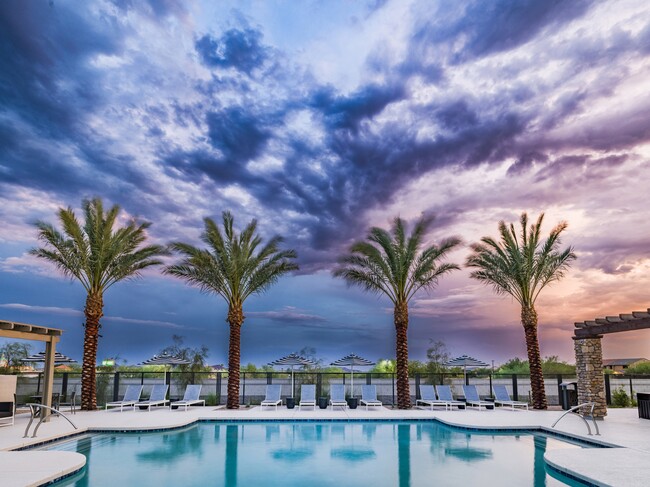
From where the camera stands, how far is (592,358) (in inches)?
614

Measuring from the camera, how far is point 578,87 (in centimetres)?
1558

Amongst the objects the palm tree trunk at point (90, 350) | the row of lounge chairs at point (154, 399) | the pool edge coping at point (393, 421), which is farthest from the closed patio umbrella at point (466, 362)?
the palm tree trunk at point (90, 350)

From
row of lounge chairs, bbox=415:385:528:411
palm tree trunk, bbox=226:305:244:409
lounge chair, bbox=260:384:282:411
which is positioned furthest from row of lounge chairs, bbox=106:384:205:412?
row of lounge chairs, bbox=415:385:528:411

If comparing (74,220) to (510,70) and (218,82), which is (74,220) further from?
(510,70)

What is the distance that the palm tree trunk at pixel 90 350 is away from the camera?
18203 millimetres

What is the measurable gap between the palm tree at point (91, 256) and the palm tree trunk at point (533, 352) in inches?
587

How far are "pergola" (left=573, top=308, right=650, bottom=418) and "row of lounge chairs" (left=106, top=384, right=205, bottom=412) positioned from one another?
1292cm

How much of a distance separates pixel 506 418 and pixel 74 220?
1562 centimetres

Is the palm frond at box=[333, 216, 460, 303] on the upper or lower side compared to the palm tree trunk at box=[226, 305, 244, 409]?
upper

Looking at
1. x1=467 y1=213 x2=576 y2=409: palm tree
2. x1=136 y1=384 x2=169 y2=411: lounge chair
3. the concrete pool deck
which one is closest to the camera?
the concrete pool deck

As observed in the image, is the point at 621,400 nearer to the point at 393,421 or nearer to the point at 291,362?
the point at 393,421

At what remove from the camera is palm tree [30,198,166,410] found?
17875 mm

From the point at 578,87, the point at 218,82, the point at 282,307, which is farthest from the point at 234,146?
→ the point at 282,307

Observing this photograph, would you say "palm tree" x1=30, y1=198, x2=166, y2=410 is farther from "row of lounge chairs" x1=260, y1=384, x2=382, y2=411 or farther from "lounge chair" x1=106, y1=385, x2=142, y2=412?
"row of lounge chairs" x1=260, y1=384, x2=382, y2=411
